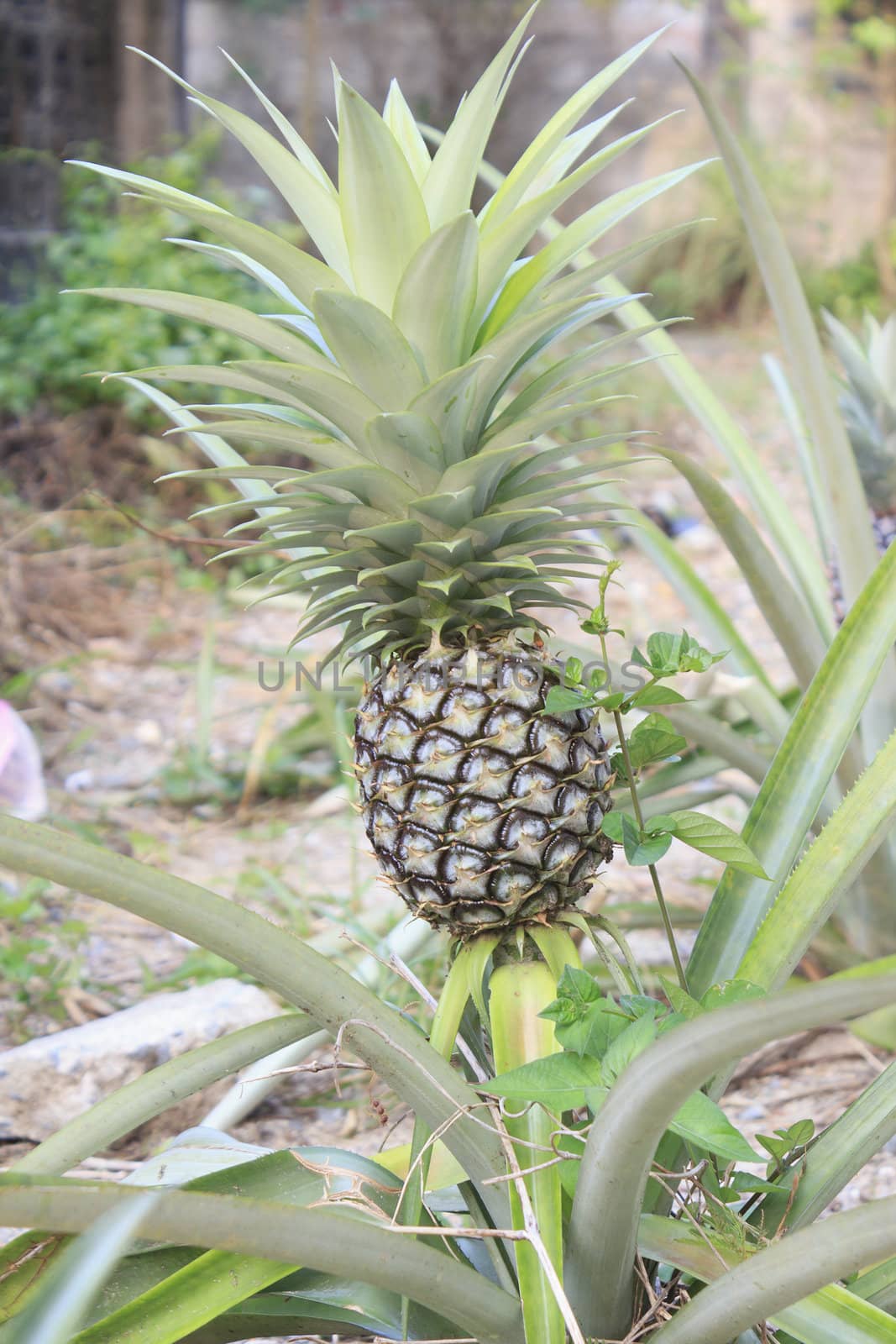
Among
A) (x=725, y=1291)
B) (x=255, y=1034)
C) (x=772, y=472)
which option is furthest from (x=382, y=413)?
(x=772, y=472)

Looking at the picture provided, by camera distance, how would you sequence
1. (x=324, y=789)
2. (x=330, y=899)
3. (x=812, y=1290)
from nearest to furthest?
(x=812, y=1290) → (x=330, y=899) → (x=324, y=789)

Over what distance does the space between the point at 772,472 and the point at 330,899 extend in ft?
9.77

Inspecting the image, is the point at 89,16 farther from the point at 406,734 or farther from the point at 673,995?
the point at 673,995

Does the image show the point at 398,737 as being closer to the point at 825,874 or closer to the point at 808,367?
the point at 825,874

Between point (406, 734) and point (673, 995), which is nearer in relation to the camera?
point (673, 995)

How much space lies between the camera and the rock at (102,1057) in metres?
1.26

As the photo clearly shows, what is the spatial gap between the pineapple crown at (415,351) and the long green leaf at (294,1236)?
429mm

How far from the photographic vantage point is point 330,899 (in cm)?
167

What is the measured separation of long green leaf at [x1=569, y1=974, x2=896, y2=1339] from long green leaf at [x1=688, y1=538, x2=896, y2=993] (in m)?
0.24

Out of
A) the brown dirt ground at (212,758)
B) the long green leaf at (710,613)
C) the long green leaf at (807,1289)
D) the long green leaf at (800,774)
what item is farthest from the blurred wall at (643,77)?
the long green leaf at (807,1289)

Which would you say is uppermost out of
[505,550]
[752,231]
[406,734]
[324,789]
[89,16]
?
[89,16]

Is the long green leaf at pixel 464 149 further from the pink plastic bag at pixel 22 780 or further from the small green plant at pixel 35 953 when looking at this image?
the pink plastic bag at pixel 22 780

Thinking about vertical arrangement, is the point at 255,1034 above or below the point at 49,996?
above

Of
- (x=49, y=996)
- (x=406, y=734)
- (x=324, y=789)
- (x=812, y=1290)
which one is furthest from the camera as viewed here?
(x=324, y=789)
